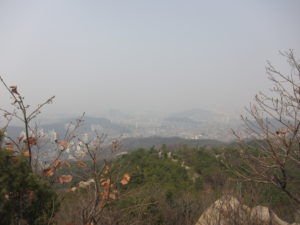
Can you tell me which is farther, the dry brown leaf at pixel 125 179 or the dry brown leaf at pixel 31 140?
the dry brown leaf at pixel 125 179

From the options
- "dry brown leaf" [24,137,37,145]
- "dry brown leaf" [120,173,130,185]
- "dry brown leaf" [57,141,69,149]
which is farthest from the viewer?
"dry brown leaf" [120,173,130,185]

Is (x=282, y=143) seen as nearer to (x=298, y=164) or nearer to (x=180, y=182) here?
(x=298, y=164)

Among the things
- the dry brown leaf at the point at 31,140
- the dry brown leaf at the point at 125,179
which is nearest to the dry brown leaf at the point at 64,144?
the dry brown leaf at the point at 31,140

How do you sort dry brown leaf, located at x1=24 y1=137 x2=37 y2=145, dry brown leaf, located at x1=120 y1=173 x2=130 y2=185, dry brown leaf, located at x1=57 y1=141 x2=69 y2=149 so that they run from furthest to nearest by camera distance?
dry brown leaf, located at x1=120 y1=173 x2=130 y2=185, dry brown leaf, located at x1=57 y1=141 x2=69 y2=149, dry brown leaf, located at x1=24 y1=137 x2=37 y2=145

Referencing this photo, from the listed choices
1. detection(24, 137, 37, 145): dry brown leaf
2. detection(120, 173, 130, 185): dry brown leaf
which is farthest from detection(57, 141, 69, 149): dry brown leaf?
detection(120, 173, 130, 185): dry brown leaf

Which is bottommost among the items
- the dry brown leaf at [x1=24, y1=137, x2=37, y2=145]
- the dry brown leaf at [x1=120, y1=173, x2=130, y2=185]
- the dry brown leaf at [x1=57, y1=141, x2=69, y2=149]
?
the dry brown leaf at [x1=120, y1=173, x2=130, y2=185]

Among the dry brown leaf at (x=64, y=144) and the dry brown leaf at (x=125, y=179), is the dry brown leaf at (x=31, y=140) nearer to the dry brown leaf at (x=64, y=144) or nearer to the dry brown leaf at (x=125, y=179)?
the dry brown leaf at (x=64, y=144)

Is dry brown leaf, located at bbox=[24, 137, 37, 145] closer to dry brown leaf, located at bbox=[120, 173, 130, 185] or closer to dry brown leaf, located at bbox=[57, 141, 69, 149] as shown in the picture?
dry brown leaf, located at bbox=[57, 141, 69, 149]

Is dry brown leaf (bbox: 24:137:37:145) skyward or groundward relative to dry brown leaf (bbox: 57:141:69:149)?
skyward

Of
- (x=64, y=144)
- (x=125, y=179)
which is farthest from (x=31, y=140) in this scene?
(x=125, y=179)

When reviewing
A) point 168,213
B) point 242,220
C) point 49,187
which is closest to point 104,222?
point 49,187

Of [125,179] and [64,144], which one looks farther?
[125,179]

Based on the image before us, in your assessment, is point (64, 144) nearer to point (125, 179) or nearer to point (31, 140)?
point (31, 140)
